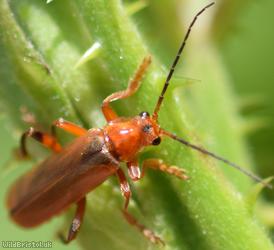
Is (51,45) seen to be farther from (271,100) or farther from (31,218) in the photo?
(271,100)

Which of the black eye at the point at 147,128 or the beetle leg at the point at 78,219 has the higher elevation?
the black eye at the point at 147,128

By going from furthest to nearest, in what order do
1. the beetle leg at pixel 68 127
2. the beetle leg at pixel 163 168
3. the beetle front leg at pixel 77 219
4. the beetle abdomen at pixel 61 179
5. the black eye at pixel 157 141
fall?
the beetle abdomen at pixel 61 179
the beetle front leg at pixel 77 219
the beetle leg at pixel 68 127
the black eye at pixel 157 141
the beetle leg at pixel 163 168

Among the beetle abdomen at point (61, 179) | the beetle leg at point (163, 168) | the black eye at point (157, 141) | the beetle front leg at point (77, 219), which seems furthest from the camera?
the beetle abdomen at point (61, 179)

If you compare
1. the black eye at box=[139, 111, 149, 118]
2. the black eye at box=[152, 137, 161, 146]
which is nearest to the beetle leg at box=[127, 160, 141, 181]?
the black eye at box=[152, 137, 161, 146]

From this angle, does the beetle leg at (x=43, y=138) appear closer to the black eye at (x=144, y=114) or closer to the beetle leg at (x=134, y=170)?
the beetle leg at (x=134, y=170)

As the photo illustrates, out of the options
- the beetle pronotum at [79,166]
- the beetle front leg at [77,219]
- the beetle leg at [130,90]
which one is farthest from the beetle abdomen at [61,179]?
the beetle leg at [130,90]

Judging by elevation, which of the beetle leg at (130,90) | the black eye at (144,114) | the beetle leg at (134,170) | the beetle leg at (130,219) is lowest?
the beetle leg at (130,219)

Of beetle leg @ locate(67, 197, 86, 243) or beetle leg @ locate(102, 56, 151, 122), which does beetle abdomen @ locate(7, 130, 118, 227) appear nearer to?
beetle leg @ locate(67, 197, 86, 243)
